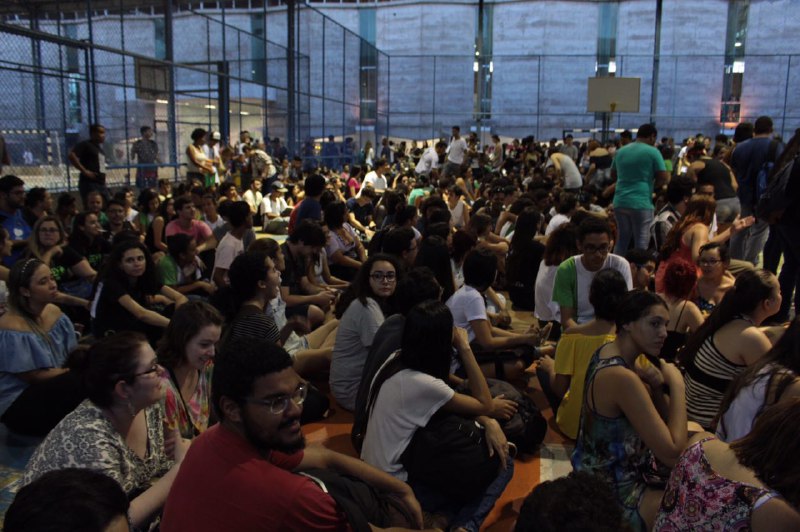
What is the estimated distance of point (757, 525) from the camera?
6.15 ft

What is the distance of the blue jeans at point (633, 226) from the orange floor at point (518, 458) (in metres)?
3.04

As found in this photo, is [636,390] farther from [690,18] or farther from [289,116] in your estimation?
[690,18]

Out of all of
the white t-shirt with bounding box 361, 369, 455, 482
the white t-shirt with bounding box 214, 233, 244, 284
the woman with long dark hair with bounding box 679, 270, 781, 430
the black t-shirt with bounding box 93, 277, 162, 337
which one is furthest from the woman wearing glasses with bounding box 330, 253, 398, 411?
the white t-shirt with bounding box 214, 233, 244, 284

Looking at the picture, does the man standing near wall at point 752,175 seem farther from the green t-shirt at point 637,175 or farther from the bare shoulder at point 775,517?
the bare shoulder at point 775,517

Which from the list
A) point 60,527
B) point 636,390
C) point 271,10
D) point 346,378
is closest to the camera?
point 60,527

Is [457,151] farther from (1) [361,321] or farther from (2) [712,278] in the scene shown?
(1) [361,321]

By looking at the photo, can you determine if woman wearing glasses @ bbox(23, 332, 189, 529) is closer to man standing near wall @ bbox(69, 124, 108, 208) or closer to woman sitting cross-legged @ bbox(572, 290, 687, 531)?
woman sitting cross-legged @ bbox(572, 290, 687, 531)

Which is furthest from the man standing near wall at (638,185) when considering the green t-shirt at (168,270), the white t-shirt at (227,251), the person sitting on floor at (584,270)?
the green t-shirt at (168,270)

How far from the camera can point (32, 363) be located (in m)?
3.99

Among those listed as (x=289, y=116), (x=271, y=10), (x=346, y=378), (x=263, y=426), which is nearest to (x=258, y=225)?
(x=289, y=116)

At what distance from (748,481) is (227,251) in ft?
16.5

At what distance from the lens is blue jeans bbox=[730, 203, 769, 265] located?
7254mm

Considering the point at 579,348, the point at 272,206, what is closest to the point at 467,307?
the point at 579,348

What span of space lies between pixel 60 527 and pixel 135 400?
108 cm
